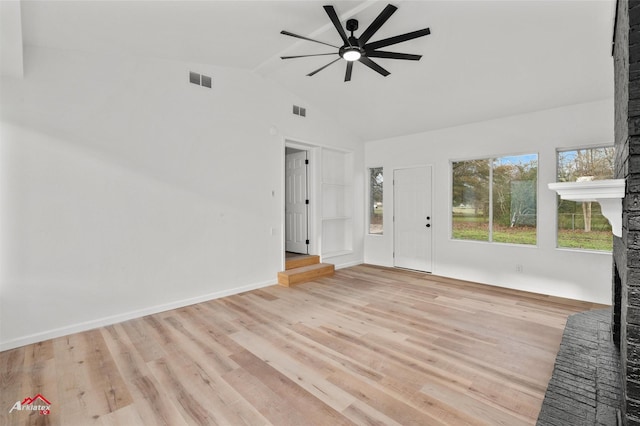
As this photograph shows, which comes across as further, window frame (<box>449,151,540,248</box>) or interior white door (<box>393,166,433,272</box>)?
interior white door (<box>393,166,433,272</box>)

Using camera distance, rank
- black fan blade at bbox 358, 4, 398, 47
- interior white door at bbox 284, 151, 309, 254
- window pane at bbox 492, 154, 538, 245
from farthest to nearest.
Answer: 1. interior white door at bbox 284, 151, 309, 254
2. window pane at bbox 492, 154, 538, 245
3. black fan blade at bbox 358, 4, 398, 47

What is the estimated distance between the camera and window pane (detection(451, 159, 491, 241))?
207 inches

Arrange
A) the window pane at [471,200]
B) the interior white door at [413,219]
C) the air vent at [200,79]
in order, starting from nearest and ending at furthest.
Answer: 1. the air vent at [200,79]
2. the window pane at [471,200]
3. the interior white door at [413,219]

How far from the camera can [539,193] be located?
4617mm

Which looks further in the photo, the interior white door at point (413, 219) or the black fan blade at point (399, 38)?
the interior white door at point (413, 219)

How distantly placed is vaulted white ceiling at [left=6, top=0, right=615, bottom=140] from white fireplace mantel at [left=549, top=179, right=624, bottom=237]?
2289 millimetres

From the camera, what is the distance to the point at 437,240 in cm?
569

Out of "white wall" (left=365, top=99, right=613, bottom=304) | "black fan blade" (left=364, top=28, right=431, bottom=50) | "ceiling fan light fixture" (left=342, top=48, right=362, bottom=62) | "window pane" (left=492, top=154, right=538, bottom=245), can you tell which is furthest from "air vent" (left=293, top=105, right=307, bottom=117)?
"window pane" (left=492, top=154, right=538, bottom=245)

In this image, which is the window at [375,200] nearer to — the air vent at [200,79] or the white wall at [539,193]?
the white wall at [539,193]

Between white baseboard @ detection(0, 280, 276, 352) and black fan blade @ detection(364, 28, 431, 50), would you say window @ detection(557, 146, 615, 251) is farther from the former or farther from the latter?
white baseboard @ detection(0, 280, 276, 352)

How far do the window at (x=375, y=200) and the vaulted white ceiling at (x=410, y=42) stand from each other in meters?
2.07

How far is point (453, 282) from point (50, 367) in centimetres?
524

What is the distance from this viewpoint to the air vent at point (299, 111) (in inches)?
212

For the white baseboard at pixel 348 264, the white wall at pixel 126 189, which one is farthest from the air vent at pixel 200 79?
the white baseboard at pixel 348 264
